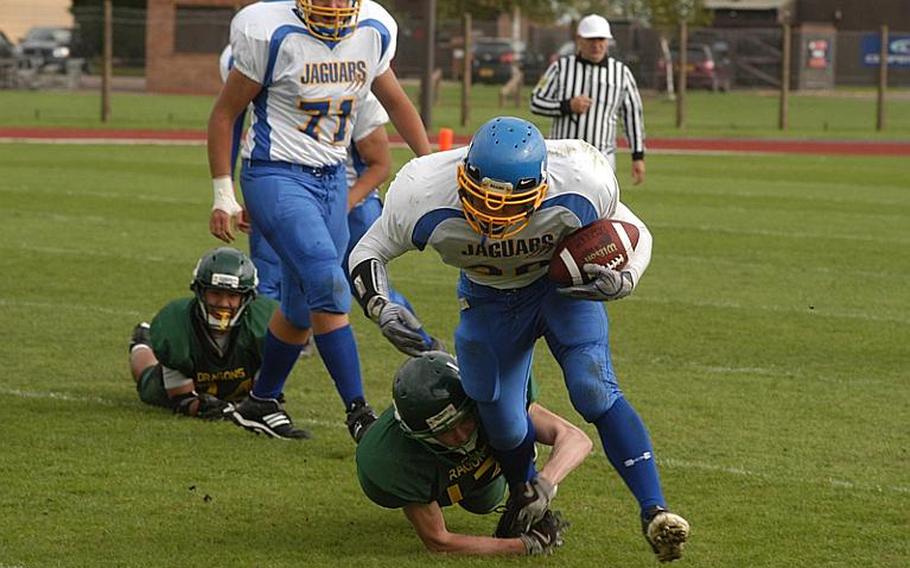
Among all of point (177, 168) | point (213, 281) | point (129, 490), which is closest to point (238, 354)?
point (213, 281)

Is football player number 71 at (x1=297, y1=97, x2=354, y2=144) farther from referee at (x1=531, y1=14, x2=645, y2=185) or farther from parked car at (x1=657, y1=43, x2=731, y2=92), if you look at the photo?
parked car at (x1=657, y1=43, x2=731, y2=92)

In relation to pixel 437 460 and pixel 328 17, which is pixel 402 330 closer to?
pixel 437 460

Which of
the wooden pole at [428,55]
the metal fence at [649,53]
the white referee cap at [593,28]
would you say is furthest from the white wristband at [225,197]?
the metal fence at [649,53]

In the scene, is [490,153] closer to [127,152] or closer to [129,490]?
[129,490]

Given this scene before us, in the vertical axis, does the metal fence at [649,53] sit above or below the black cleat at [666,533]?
above

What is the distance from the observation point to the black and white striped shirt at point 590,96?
36.4 ft

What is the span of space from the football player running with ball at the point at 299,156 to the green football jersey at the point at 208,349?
28 centimetres

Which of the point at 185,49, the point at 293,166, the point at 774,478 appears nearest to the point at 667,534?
the point at 774,478

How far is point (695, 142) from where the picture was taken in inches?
928

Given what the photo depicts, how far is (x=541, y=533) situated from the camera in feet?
15.6

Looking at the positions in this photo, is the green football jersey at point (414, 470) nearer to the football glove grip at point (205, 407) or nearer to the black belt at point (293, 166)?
the black belt at point (293, 166)

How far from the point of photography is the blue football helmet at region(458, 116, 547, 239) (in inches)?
169

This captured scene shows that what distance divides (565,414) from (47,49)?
32538 mm

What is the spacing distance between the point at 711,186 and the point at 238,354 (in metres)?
10.5
